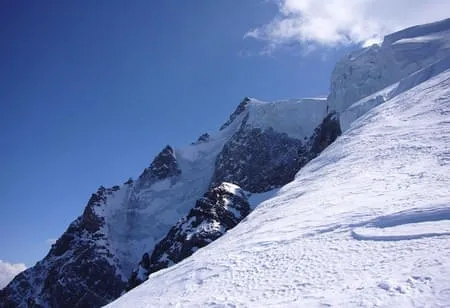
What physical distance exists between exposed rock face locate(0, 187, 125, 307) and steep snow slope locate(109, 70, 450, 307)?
100633 millimetres

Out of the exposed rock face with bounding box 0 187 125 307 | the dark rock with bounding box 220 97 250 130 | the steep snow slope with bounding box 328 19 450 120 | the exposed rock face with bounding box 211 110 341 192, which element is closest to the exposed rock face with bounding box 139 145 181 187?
the exposed rock face with bounding box 0 187 125 307

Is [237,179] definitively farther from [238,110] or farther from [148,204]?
[238,110]

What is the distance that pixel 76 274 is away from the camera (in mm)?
125688

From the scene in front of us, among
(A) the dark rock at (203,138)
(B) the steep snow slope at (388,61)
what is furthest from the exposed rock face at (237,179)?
(A) the dark rock at (203,138)

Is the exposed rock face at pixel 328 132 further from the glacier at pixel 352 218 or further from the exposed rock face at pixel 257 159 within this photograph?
the exposed rock face at pixel 257 159

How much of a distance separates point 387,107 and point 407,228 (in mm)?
Result: 35624

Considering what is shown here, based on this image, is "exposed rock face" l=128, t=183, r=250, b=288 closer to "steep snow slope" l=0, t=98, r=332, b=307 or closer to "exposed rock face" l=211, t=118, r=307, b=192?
"steep snow slope" l=0, t=98, r=332, b=307

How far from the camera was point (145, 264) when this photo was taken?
7925 cm

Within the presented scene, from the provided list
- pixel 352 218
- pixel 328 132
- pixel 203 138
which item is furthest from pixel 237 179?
pixel 352 218

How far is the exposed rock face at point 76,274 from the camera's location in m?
121

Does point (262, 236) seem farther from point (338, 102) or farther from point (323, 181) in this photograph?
point (338, 102)

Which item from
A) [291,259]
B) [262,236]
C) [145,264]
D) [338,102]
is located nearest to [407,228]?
[291,259]

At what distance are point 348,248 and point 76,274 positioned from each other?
122441 mm

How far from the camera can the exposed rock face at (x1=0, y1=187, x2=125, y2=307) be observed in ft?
397
